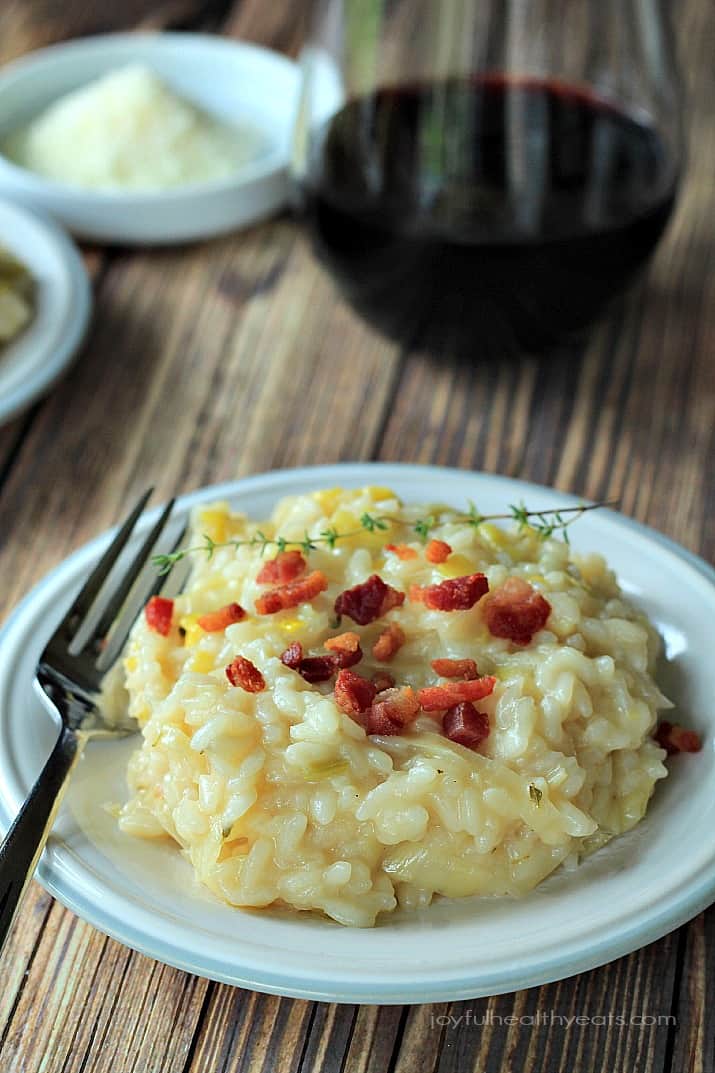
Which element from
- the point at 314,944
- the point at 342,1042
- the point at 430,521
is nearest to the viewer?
the point at 314,944

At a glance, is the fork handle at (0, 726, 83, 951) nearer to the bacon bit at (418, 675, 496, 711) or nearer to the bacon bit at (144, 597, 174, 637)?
the bacon bit at (144, 597, 174, 637)

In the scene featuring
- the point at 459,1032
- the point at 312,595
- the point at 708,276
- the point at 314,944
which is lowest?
the point at 708,276

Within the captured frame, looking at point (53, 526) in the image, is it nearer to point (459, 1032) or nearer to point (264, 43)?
point (459, 1032)

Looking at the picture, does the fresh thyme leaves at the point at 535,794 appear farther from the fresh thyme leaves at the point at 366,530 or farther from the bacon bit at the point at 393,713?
the fresh thyme leaves at the point at 366,530

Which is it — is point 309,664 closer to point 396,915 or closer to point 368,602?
point 368,602

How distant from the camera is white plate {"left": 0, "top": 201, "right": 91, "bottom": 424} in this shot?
254 cm

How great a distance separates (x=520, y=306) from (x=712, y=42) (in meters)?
1.94

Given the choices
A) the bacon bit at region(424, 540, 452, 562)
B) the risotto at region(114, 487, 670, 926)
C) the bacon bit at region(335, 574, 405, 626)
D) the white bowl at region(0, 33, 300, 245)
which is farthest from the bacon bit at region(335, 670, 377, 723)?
the white bowl at region(0, 33, 300, 245)

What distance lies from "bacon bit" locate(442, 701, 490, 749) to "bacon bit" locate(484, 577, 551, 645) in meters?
0.13

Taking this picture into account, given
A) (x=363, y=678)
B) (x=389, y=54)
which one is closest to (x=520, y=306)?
(x=389, y=54)

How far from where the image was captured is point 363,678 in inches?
60.6

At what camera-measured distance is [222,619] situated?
1.62 metres

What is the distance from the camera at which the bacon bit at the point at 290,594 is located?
62.9 inches

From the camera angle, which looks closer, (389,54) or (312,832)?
(312,832)
